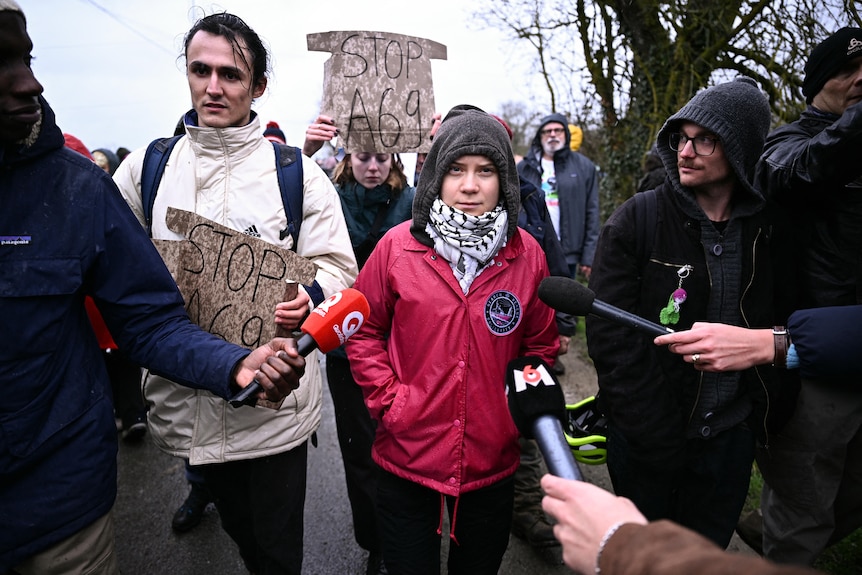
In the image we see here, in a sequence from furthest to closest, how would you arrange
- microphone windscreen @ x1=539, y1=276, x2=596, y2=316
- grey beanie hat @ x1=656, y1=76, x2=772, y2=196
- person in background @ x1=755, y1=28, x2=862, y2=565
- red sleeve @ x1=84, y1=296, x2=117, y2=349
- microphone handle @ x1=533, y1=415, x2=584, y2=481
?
1. red sleeve @ x1=84, y1=296, x2=117, y2=349
2. person in background @ x1=755, y1=28, x2=862, y2=565
3. grey beanie hat @ x1=656, y1=76, x2=772, y2=196
4. microphone windscreen @ x1=539, y1=276, x2=596, y2=316
5. microphone handle @ x1=533, y1=415, x2=584, y2=481

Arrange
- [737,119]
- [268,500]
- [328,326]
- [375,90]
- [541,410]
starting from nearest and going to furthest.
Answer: [541,410], [328,326], [737,119], [268,500], [375,90]

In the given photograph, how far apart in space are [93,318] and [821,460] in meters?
3.93

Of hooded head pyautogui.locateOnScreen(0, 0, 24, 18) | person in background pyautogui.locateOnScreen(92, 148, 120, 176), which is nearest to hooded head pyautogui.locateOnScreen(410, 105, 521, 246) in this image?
hooded head pyautogui.locateOnScreen(0, 0, 24, 18)

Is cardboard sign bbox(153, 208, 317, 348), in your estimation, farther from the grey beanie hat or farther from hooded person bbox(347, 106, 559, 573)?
the grey beanie hat

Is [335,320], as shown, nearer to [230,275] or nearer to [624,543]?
[230,275]

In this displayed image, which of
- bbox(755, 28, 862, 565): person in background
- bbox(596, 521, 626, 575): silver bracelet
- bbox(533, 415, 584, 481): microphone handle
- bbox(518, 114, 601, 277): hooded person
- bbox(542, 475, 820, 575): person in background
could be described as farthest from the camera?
bbox(518, 114, 601, 277): hooded person

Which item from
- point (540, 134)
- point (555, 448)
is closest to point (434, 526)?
point (555, 448)

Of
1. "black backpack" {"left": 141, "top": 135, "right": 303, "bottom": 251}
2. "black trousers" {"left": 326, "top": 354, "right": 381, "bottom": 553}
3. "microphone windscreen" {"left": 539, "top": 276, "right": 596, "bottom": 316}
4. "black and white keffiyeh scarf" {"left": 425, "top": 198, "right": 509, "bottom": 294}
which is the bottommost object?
"black trousers" {"left": 326, "top": 354, "right": 381, "bottom": 553}

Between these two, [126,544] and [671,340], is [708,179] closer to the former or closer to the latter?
[671,340]

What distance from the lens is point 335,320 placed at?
1.75m

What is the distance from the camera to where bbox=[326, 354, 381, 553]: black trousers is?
9.86ft

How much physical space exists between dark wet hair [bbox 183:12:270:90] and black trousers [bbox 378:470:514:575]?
71.2 inches

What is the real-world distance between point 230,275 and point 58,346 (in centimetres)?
63

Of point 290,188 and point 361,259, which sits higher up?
point 290,188
